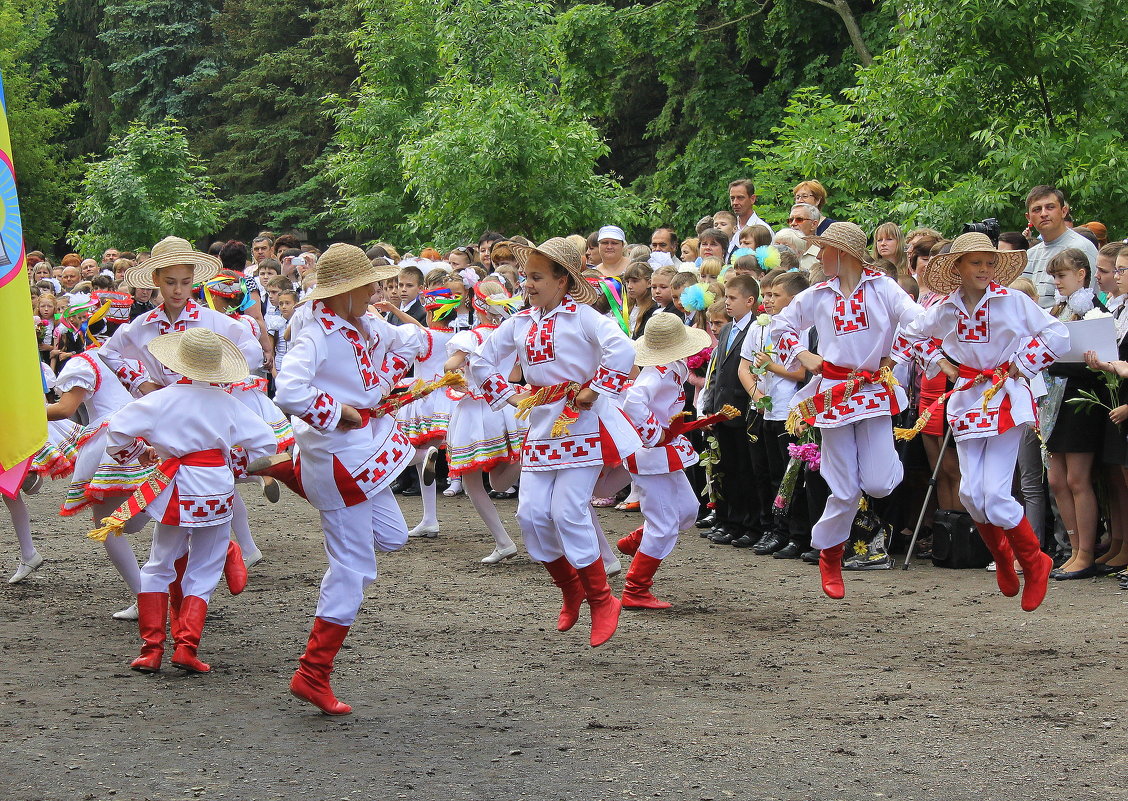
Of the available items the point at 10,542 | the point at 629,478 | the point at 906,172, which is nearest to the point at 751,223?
the point at 906,172

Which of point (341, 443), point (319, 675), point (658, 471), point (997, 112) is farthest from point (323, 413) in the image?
point (997, 112)

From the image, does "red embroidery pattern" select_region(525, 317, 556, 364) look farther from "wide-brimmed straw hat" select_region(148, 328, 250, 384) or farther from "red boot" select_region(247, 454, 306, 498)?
"wide-brimmed straw hat" select_region(148, 328, 250, 384)

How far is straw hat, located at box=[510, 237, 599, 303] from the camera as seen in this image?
675 cm

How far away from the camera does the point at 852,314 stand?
729 cm

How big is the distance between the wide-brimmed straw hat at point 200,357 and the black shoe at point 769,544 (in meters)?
4.49

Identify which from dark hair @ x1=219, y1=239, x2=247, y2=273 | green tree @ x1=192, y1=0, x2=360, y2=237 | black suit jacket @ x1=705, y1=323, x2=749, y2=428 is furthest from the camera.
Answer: green tree @ x1=192, y1=0, x2=360, y2=237

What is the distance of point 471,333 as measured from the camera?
32.3 feet

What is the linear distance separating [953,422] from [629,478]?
1983 mm

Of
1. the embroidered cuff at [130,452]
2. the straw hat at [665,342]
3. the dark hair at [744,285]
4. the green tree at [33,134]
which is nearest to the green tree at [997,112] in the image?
the dark hair at [744,285]

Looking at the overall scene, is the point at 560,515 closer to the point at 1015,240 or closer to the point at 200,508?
the point at 200,508

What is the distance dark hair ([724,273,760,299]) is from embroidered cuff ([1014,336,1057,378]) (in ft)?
11.2

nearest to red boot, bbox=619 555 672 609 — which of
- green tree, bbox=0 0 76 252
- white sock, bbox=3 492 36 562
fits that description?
white sock, bbox=3 492 36 562

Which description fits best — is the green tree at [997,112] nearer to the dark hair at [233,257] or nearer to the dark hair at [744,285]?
the dark hair at [744,285]

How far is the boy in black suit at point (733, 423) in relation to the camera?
33.6ft
